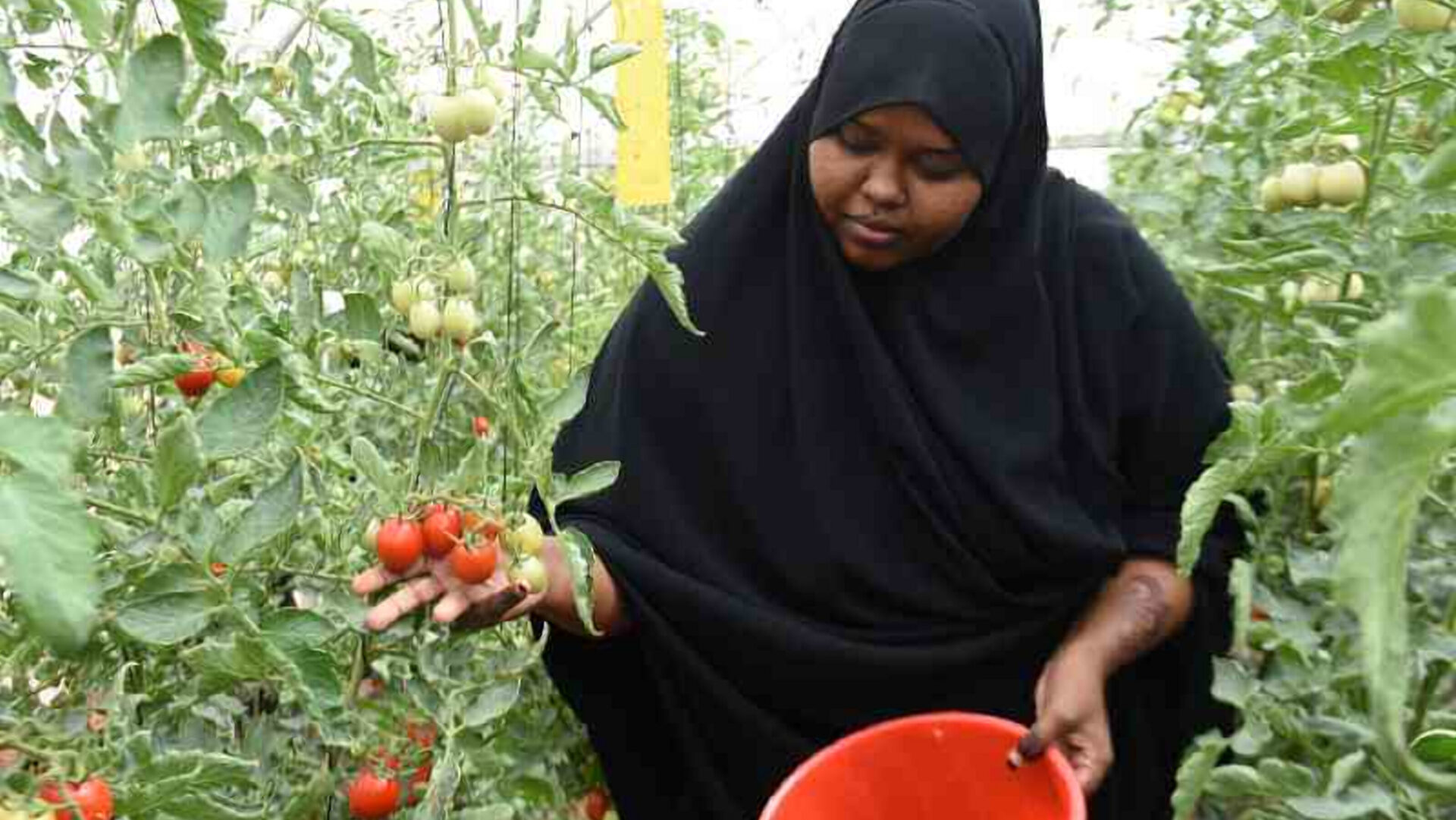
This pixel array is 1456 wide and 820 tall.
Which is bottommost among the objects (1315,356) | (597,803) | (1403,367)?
(597,803)

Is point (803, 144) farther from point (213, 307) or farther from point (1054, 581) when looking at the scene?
point (213, 307)

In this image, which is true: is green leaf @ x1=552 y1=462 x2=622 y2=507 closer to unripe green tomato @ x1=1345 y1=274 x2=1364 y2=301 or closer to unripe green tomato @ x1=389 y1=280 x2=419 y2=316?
unripe green tomato @ x1=389 y1=280 x2=419 y2=316

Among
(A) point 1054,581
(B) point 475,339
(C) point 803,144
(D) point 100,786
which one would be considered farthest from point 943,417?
(D) point 100,786

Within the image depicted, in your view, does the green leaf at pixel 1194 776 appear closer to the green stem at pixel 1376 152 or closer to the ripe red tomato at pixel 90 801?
the green stem at pixel 1376 152

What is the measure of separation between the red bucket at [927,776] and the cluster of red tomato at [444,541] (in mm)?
411

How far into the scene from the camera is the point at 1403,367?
0.39m

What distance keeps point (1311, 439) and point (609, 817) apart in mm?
948

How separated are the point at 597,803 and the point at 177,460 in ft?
3.35

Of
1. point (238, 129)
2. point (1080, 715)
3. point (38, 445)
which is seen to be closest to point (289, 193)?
point (238, 129)

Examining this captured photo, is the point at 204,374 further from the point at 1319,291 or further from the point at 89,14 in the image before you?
the point at 1319,291

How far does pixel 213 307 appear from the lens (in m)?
0.90

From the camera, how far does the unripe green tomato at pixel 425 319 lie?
1.01 m

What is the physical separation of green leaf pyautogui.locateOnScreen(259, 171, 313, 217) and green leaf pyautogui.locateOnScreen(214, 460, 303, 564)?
243mm

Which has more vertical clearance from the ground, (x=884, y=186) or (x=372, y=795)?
(x=884, y=186)
